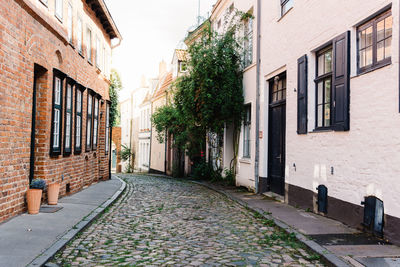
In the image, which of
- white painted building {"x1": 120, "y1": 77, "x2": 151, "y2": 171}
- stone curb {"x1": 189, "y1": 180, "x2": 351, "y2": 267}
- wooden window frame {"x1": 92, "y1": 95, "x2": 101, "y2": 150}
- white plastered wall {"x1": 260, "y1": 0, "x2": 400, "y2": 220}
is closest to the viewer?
stone curb {"x1": 189, "y1": 180, "x2": 351, "y2": 267}

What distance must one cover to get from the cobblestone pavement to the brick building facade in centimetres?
176

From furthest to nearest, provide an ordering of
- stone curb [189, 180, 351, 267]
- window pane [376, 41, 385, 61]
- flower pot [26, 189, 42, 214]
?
flower pot [26, 189, 42, 214]
window pane [376, 41, 385, 61]
stone curb [189, 180, 351, 267]

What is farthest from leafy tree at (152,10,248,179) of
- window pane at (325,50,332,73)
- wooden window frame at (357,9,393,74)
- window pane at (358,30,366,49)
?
wooden window frame at (357,9,393,74)

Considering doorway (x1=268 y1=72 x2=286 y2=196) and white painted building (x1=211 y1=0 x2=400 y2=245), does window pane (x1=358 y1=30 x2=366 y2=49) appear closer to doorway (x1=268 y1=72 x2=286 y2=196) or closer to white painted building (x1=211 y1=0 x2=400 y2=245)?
white painted building (x1=211 y1=0 x2=400 y2=245)

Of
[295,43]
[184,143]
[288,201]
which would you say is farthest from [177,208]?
[184,143]

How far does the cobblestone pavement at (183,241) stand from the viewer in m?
5.28

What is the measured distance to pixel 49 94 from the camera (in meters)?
9.36

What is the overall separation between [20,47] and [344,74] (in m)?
5.83

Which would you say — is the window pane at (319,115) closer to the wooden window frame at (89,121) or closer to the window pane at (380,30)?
the window pane at (380,30)

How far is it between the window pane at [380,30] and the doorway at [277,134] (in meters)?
4.61

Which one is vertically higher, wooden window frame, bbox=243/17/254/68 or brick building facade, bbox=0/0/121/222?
wooden window frame, bbox=243/17/254/68

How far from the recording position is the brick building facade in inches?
280

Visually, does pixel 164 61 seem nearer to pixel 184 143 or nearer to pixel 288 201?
pixel 184 143

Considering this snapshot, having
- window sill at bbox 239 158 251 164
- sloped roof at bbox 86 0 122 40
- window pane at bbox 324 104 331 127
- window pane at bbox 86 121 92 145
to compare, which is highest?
sloped roof at bbox 86 0 122 40
